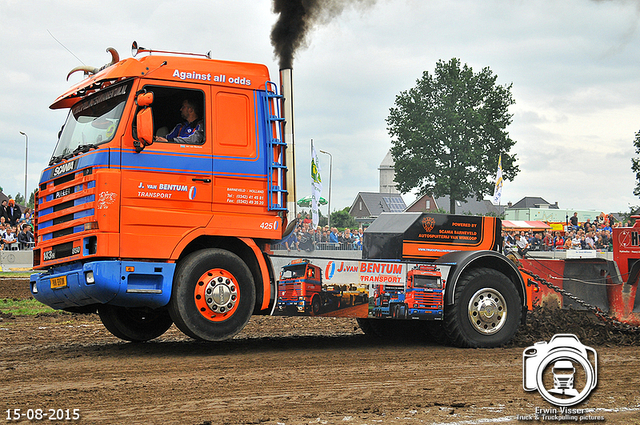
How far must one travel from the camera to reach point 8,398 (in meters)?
5.54

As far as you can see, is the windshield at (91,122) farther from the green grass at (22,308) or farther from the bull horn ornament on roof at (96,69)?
the green grass at (22,308)

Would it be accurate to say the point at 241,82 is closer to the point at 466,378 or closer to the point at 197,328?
the point at 197,328

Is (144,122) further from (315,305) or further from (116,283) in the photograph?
(315,305)

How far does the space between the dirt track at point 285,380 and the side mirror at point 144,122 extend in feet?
7.85

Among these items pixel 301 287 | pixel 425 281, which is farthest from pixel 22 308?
pixel 425 281

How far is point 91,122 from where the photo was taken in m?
7.95

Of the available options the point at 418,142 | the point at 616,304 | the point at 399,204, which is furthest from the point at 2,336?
the point at 399,204

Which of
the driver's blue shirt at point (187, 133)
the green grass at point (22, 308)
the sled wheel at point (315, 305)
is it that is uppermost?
the driver's blue shirt at point (187, 133)

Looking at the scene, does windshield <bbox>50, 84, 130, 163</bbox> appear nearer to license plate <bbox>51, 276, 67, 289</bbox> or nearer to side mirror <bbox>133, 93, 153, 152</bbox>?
side mirror <bbox>133, 93, 153, 152</bbox>

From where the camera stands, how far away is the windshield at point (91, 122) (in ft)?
24.9

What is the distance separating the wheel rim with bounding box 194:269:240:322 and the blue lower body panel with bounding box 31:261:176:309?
1.19ft

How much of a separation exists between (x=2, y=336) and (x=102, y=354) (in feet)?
8.34

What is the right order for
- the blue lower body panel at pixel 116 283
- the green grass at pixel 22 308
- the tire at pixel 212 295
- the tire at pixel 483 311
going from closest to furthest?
1. the blue lower body panel at pixel 116 283
2. the tire at pixel 212 295
3. the tire at pixel 483 311
4. the green grass at pixel 22 308

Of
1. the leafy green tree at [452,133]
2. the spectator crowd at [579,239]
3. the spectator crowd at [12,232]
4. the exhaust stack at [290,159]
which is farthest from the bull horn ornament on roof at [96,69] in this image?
the leafy green tree at [452,133]
